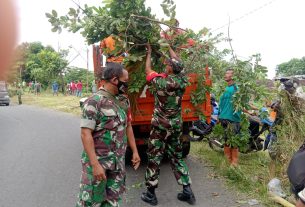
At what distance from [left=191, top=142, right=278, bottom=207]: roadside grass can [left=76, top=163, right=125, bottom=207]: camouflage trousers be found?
6.92 feet

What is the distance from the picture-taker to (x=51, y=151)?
26.5 ft

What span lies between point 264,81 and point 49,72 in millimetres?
29961

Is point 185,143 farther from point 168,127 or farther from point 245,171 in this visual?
point 168,127

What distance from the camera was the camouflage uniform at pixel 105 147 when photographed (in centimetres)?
346

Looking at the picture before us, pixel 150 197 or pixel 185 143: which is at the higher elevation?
pixel 185 143

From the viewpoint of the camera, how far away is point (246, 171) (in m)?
6.14

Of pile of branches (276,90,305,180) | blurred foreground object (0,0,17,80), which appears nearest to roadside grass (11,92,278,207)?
pile of branches (276,90,305,180)

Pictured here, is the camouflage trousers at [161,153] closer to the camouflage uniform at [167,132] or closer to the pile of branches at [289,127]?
the camouflage uniform at [167,132]

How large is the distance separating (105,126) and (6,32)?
2534 mm

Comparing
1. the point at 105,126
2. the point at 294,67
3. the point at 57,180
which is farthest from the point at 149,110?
the point at 294,67

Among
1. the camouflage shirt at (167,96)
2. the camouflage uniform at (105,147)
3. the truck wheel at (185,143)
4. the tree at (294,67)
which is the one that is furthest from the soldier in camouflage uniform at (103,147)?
the tree at (294,67)

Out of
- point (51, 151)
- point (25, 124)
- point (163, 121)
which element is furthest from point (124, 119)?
point (25, 124)

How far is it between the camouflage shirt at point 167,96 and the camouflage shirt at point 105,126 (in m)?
1.17

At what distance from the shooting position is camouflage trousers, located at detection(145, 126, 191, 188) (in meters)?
4.80
